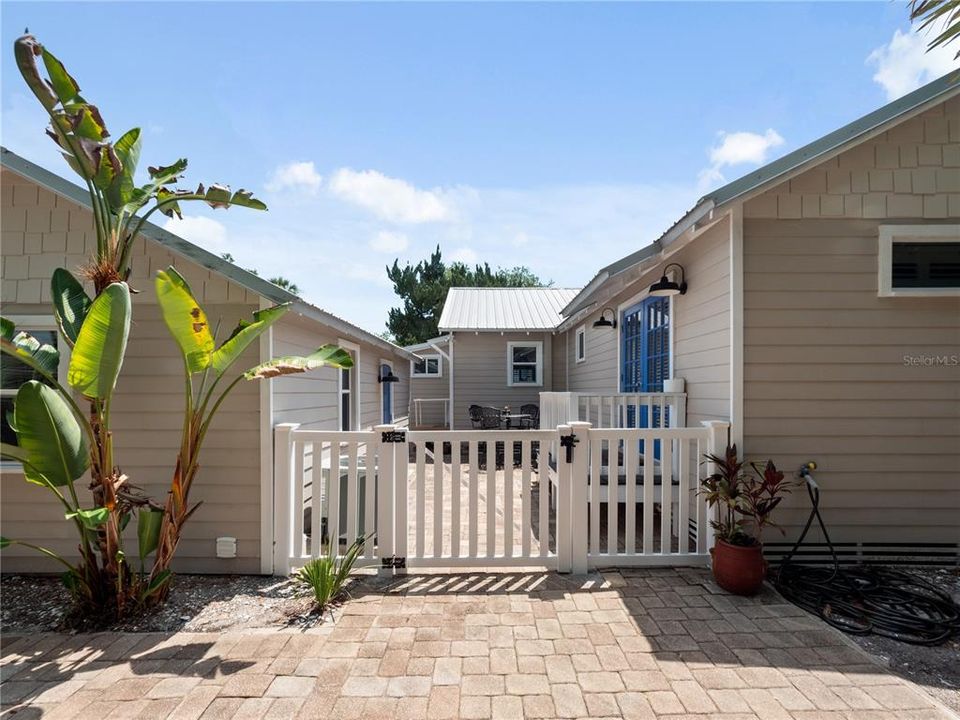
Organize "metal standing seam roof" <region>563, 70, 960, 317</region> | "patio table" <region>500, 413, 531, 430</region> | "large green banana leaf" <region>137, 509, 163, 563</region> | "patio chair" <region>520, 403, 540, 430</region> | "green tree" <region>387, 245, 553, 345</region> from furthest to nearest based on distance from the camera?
"green tree" <region>387, 245, 553, 345</region>, "patio chair" <region>520, 403, 540, 430</region>, "patio table" <region>500, 413, 531, 430</region>, "metal standing seam roof" <region>563, 70, 960, 317</region>, "large green banana leaf" <region>137, 509, 163, 563</region>

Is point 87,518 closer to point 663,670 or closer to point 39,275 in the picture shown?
point 39,275

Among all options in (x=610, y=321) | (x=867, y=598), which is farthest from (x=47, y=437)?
(x=610, y=321)

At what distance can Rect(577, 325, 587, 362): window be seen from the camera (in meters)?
9.27

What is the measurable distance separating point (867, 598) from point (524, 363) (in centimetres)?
937

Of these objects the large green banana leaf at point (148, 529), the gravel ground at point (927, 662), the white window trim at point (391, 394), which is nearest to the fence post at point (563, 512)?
the gravel ground at point (927, 662)

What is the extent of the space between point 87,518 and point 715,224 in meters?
5.18

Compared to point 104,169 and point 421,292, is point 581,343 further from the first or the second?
point 421,292

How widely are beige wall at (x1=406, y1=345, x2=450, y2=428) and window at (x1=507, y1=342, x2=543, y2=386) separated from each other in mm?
2726

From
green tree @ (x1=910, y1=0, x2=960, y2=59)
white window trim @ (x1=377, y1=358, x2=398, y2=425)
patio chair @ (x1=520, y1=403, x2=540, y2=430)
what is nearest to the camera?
green tree @ (x1=910, y1=0, x2=960, y2=59)

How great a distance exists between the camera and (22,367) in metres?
3.55

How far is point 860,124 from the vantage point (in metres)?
3.35

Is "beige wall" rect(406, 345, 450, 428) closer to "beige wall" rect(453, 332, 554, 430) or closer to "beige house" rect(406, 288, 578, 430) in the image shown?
"beige house" rect(406, 288, 578, 430)

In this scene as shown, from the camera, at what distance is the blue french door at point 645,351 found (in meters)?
5.03

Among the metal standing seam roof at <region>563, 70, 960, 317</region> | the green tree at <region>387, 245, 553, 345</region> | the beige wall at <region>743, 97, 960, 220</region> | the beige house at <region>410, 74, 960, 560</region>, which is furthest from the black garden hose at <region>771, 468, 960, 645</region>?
the green tree at <region>387, 245, 553, 345</region>
